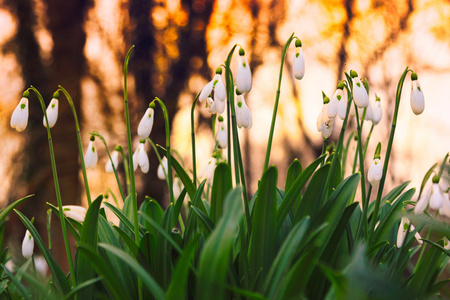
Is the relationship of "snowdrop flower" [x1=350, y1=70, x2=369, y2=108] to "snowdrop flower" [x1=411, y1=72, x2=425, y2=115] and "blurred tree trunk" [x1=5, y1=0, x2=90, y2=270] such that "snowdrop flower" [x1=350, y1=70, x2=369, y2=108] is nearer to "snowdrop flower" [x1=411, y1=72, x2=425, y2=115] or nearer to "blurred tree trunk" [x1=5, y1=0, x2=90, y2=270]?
"snowdrop flower" [x1=411, y1=72, x2=425, y2=115]

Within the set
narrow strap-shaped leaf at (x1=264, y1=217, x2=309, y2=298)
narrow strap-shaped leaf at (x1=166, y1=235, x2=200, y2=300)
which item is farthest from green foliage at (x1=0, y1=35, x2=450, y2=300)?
narrow strap-shaped leaf at (x1=166, y1=235, x2=200, y2=300)

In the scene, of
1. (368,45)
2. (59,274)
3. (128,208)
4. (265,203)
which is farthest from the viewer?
(368,45)

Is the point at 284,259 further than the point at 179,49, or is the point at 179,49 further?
the point at 179,49

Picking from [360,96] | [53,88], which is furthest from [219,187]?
[53,88]

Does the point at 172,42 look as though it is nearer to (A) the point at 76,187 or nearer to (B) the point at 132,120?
(B) the point at 132,120

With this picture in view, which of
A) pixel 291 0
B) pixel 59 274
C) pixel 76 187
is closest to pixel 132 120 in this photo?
pixel 76 187

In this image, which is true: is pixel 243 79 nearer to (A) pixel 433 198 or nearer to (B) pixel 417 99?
(B) pixel 417 99
